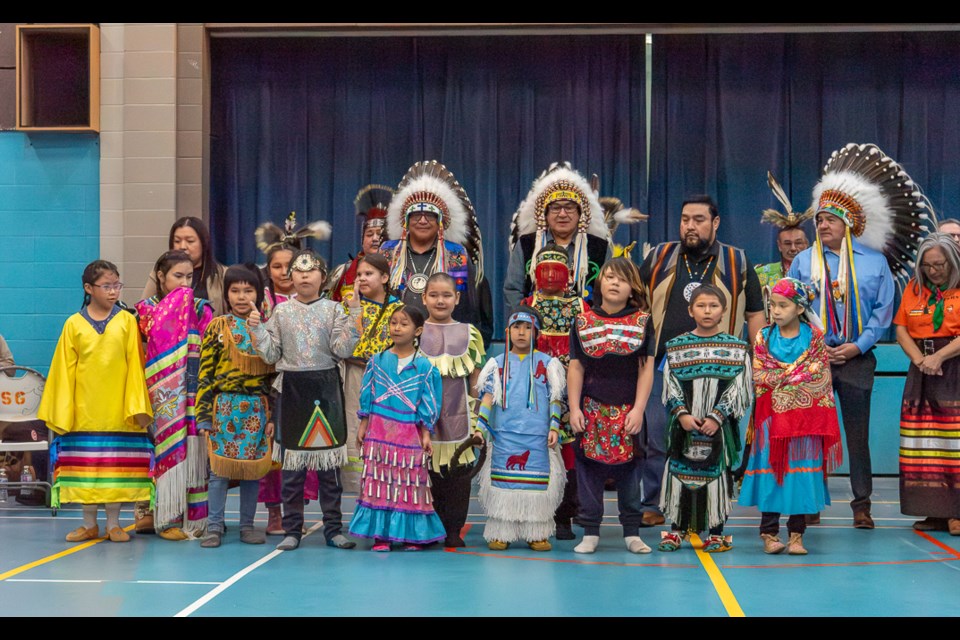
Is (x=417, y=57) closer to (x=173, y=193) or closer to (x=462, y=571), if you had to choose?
(x=173, y=193)

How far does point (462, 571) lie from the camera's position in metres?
4.66

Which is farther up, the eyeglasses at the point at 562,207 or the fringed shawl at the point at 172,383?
the eyeglasses at the point at 562,207

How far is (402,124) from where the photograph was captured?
886 centimetres

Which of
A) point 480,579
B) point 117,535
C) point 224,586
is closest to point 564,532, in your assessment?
point 480,579

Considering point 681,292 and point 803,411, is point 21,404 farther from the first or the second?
point 803,411

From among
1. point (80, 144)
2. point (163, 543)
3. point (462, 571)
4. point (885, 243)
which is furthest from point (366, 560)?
point (80, 144)

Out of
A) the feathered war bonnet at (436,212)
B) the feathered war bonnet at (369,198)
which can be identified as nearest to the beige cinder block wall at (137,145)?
the feathered war bonnet at (369,198)

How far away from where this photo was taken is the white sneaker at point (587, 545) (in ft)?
16.7

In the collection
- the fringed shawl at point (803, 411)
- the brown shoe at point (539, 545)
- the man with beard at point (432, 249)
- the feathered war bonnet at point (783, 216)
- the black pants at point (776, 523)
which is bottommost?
the brown shoe at point (539, 545)

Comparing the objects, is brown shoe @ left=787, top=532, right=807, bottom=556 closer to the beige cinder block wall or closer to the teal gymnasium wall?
the beige cinder block wall

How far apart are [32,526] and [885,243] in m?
4.72

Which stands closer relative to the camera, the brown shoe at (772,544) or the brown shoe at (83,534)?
the brown shoe at (772,544)

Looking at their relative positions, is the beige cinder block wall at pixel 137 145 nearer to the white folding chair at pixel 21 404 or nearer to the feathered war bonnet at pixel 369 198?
the feathered war bonnet at pixel 369 198

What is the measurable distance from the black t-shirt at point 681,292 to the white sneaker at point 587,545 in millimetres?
1129
